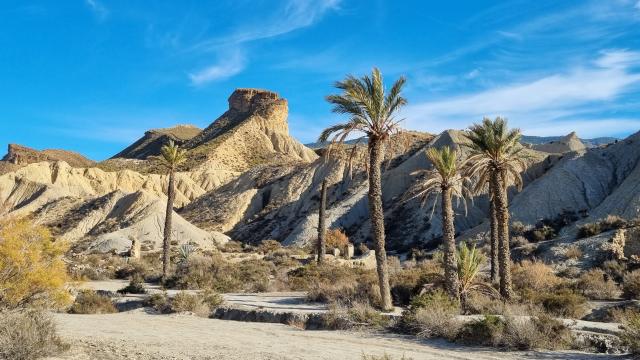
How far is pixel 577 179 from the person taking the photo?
50562 mm

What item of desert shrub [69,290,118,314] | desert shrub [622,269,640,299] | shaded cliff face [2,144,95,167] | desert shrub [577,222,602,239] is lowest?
desert shrub [69,290,118,314]

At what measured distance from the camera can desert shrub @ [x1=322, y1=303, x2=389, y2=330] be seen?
16.7 meters

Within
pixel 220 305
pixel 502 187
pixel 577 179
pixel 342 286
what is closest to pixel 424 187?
pixel 502 187

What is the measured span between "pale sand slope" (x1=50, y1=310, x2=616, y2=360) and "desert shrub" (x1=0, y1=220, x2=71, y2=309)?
1.17m

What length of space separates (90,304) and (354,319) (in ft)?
38.6

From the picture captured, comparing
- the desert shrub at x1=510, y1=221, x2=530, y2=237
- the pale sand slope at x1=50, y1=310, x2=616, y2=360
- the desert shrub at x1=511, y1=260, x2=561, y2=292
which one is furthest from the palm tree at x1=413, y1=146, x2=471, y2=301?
the desert shrub at x1=510, y1=221, x2=530, y2=237

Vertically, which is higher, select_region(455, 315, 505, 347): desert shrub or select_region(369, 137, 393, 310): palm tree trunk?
select_region(369, 137, 393, 310): palm tree trunk

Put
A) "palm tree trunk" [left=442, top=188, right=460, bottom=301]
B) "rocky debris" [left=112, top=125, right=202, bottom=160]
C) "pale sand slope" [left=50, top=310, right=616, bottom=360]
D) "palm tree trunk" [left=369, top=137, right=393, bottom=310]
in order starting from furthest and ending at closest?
1. "rocky debris" [left=112, top=125, right=202, bottom=160]
2. "palm tree trunk" [left=369, top=137, right=393, bottom=310]
3. "palm tree trunk" [left=442, top=188, right=460, bottom=301]
4. "pale sand slope" [left=50, top=310, right=616, bottom=360]

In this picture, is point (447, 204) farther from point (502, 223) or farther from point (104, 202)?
point (104, 202)

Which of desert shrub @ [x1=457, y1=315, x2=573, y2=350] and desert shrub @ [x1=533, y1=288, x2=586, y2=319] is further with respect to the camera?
desert shrub @ [x1=533, y1=288, x2=586, y2=319]

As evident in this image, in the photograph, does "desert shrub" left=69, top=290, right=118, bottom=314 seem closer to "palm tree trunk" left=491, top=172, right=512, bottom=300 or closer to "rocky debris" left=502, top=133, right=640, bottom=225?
"palm tree trunk" left=491, top=172, right=512, bottom=300

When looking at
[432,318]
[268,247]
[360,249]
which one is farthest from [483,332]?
[268,247]

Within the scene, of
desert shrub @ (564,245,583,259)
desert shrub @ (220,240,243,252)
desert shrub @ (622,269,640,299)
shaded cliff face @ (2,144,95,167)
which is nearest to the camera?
desert shrub @ (622,269,640,299)

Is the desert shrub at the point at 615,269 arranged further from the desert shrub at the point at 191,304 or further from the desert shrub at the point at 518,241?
the desert shrub at the point at 191,304
